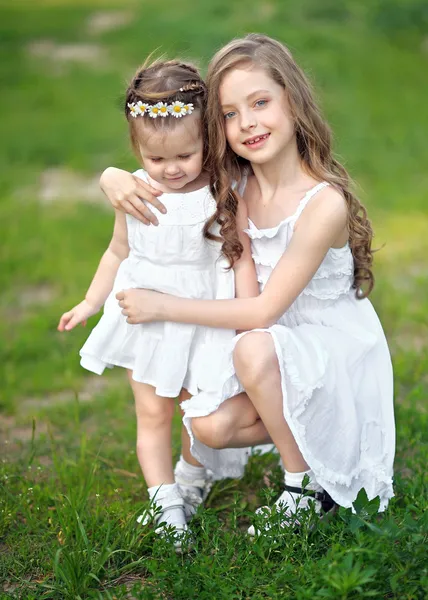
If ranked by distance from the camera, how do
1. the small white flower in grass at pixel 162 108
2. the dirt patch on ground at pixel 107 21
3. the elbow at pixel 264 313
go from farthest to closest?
the dirt patch on ground at pixel 107 21
the elbow at pixel 264 313
the small white flower in grass at pixel 162 108

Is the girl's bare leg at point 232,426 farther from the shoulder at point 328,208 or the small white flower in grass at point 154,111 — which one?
the small white flower in grass at point 154,111

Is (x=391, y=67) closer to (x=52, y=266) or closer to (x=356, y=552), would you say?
(x=52, y=266)

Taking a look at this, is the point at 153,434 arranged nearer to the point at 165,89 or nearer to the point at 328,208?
the point at 328,208

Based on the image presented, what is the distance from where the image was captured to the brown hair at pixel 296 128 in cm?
260

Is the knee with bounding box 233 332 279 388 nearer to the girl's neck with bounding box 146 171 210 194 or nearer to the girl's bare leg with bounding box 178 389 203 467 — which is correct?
the girl's bare leg with bounding box 178 389 203 467

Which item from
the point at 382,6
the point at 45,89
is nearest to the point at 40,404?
the point at 45,89

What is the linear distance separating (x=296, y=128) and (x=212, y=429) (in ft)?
3.05

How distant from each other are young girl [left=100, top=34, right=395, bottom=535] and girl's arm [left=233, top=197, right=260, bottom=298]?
3 cm

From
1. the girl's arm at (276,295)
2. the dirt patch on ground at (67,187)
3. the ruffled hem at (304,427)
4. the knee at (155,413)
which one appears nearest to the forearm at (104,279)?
the girl's arm at (276,295)

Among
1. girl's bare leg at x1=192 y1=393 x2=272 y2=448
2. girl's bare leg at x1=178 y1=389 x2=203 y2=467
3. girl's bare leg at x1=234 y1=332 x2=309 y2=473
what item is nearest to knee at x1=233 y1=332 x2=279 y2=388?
girl's bare leg at x1=234 y1=332 x2=309 y2=473

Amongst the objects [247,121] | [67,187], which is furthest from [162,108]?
[67,187]

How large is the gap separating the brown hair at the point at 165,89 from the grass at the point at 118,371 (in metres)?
0.15

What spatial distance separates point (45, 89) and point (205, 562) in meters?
7.33

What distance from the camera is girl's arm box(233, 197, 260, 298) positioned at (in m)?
2.69
